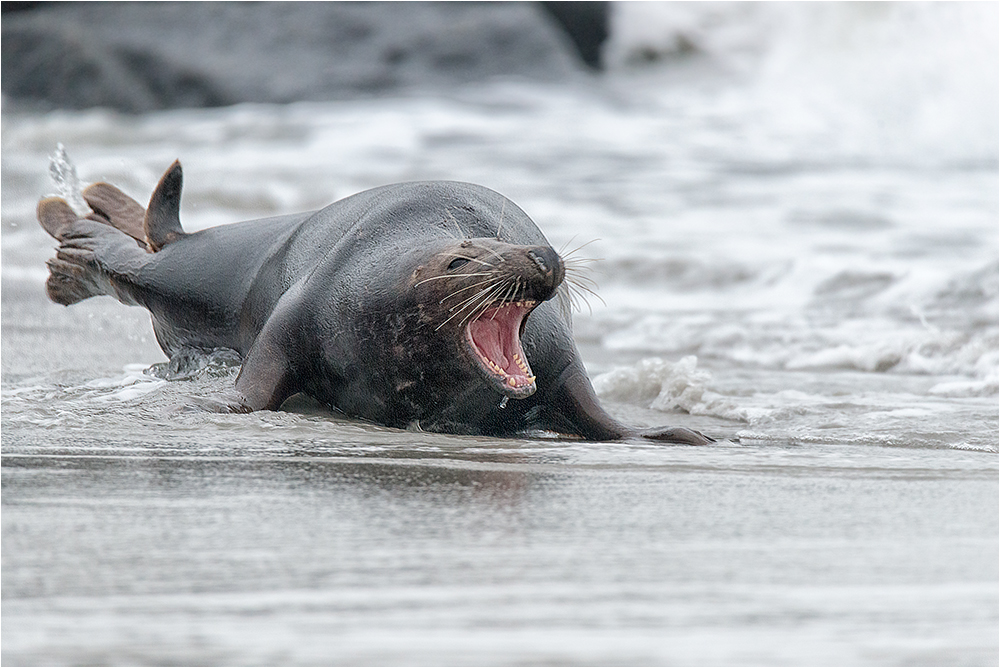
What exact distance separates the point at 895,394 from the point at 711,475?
245cm

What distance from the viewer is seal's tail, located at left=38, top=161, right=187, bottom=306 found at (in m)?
5.50

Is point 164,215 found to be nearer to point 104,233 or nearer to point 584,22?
point 104,233

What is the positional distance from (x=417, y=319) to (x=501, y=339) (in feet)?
0.92

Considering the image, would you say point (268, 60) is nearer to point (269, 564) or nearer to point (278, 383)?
point (278, 383)

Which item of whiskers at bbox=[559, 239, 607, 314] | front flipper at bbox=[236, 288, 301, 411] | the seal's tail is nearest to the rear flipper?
the seal's tail

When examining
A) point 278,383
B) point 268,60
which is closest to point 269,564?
point 278,383

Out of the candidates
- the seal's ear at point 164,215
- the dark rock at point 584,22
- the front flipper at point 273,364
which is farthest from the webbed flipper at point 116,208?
the dark rock at point 584,22

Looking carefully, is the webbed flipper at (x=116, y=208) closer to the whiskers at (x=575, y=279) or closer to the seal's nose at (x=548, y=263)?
the whiskers at (x=575, y=279)

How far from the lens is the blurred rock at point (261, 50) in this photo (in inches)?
653

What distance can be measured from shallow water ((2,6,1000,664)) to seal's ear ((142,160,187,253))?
0.56 meters

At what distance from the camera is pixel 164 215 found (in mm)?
5520

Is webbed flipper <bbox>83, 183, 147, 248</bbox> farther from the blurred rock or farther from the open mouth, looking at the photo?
the blurred rock

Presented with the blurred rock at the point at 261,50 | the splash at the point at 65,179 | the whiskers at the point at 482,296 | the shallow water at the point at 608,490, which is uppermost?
the blurred rock at the point at 261,50

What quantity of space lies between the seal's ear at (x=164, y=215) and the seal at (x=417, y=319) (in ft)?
1.90
